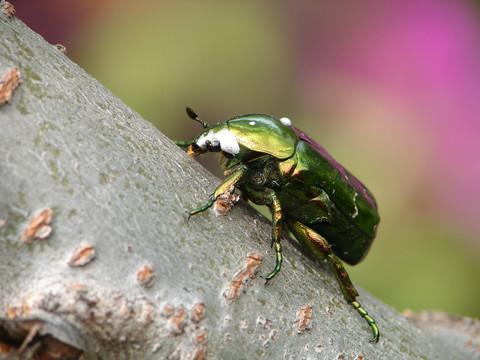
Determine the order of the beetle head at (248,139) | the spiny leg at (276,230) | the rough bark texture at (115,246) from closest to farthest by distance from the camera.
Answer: the rough bark texture at (115,246) → the spiny leg at (276,230) → the beetle head at (248,139)

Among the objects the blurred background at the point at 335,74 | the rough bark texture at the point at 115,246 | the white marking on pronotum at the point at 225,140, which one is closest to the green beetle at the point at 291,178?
the white marking on pronotum at the point at 225,140

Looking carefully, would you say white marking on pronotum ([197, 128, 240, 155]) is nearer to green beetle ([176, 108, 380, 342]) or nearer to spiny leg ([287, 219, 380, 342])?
green beetle ([176, 108, 380, 342])

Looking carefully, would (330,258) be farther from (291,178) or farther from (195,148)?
(195,148)

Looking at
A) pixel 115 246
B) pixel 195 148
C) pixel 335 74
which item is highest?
pixel 335 74

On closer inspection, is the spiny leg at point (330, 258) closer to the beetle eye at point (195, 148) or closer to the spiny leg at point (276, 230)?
the spiny leg at point (276, 230)

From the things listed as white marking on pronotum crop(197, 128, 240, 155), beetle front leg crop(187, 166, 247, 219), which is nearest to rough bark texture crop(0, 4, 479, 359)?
beetle front leg crop(187, 166, 247, 219)

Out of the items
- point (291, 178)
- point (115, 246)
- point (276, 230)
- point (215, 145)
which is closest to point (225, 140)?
point (215, 145)
